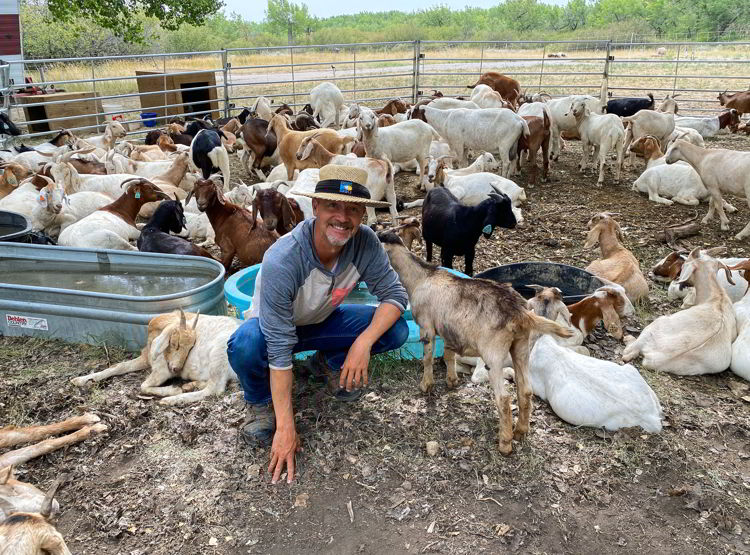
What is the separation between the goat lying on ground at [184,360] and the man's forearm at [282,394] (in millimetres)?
1097

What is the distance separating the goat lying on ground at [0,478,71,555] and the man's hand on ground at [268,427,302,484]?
41.9 inches

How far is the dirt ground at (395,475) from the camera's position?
2891mm

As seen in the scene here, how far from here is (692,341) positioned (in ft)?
13.7

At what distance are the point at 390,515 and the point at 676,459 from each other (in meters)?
1.68

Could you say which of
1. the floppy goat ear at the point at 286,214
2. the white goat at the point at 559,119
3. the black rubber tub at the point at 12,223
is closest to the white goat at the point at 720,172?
the white goat at the point at 559,119

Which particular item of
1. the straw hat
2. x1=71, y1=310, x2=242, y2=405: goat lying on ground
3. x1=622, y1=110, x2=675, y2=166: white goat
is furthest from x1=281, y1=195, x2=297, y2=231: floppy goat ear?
x1=622, y1=110, x2=675, y2=166: white goat

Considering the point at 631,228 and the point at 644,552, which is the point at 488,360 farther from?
the point at 631,228

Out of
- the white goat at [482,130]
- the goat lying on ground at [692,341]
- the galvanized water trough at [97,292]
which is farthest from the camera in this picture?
the white goat at [482,130]

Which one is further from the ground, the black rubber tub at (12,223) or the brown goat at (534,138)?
the brown goat at (534,138)

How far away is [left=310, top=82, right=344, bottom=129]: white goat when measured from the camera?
43.7ft

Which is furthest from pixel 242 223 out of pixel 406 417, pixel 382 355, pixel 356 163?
pixel 406 417

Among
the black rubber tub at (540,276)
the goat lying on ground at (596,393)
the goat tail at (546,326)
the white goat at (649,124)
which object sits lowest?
the goat lying on ground at (596,393)

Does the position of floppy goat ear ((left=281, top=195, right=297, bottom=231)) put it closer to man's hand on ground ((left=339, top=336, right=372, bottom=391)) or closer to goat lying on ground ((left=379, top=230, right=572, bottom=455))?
goat lying on ground ((left=379, top=230, right=572, bottom=455))

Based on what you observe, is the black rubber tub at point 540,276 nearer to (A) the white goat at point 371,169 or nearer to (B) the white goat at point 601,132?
(A) the white goat at point 371,169
